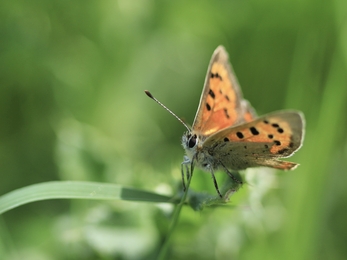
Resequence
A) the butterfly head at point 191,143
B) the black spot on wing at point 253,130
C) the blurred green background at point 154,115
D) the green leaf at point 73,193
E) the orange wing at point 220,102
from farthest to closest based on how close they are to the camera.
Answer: the blurred green background at point 154,115 → the orange wing at point 220,102 → the butterfly head at point 191,143 → the black spot on wing at point 253,130 → the green leaf at point 73,193

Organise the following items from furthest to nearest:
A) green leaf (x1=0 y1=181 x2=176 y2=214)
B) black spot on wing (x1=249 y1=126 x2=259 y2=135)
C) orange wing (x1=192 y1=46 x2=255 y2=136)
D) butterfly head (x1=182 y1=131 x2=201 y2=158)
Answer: orange wing (x1=192 y1=46 x2=255 y2=136)
butterfly head (x1=182 y1=131 x2=201 y2=158)
black spot on wing (x1=249 y1=126 x2=259 y2=135)
green leaf (x1=0 y1=181 x2=176 y2=214)

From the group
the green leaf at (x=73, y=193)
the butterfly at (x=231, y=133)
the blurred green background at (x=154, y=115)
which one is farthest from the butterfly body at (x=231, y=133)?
the green leaf at (x=73, y=193)

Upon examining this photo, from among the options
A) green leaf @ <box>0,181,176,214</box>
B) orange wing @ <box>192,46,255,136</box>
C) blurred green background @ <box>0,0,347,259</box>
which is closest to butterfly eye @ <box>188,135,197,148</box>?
orange wing @ <box>192,46,255,136</box>

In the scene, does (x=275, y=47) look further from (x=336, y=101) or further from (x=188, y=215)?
(x=188, y=215)

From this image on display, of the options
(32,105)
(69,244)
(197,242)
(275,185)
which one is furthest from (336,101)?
(32,105)

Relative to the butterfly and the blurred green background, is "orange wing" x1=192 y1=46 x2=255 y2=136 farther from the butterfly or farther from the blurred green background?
the blurred green background

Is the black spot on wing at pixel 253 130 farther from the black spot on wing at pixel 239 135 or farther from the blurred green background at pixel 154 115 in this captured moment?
the blurred green background at pixel 154 115

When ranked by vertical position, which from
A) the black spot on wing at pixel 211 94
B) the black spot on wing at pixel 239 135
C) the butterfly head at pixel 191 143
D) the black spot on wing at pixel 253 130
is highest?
the black spot on wing at pixel 211 94
